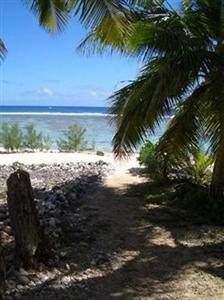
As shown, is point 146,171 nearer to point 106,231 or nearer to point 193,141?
point 193,141

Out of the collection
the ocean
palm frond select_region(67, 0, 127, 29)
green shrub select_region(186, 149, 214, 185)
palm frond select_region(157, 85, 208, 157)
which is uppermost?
palm frond select_region(67, 0, 127, 29)

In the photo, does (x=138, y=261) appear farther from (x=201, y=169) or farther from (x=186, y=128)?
(x=201, y=169)

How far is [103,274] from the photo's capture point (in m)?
4.98

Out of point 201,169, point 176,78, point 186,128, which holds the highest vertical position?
point 176,78

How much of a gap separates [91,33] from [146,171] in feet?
11.2

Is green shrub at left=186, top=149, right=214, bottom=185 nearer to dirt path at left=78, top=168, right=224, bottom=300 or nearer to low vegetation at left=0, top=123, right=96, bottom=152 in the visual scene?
dirt path at left=78, top=168, right=224, bottom=300

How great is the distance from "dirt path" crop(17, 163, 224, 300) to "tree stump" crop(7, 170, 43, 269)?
1.32 ft

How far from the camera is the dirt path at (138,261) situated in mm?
4559

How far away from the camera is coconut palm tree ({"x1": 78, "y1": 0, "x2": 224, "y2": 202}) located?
23.2 ft

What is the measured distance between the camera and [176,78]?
269 inches

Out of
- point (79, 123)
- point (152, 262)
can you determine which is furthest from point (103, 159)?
point (79, 123)

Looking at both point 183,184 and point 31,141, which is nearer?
point 183,184

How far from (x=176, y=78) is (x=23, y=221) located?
3.12 meters

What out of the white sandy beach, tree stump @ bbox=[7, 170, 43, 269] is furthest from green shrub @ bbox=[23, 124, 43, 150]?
tree stump @ bbox=[7, 170, 43, 269]
